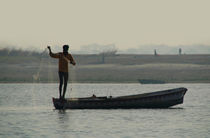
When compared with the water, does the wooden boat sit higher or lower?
higher

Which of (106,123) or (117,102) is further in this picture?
(117,102)

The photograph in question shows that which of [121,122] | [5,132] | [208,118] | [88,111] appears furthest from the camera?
[88,111]

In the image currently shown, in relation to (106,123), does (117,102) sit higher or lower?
higher

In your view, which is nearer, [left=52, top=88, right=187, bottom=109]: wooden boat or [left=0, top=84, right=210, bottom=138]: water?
[left=0, top=84, right=210, bottom=138]: water

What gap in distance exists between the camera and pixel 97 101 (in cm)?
4016

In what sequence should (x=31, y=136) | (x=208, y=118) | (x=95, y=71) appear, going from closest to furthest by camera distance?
1. (x=31, y=136)
2. (x=208, y=118)
3. (x=95, y=71)

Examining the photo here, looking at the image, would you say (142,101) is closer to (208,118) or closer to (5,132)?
(208,118)

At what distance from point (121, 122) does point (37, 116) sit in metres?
6.34

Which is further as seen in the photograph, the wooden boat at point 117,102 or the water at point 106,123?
the wooden boat at point 117,102

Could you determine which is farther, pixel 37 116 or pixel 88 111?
pixel 88 111

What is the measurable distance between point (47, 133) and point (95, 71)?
565 feet

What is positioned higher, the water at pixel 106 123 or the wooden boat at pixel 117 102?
the wooden boat at pixel 117 102

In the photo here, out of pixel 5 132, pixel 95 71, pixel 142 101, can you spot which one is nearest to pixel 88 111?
pixel 142 101

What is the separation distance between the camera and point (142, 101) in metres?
40.4
